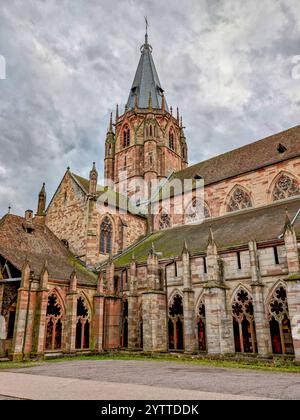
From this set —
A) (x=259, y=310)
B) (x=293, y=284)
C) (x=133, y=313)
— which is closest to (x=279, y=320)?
(x=259, y=310)

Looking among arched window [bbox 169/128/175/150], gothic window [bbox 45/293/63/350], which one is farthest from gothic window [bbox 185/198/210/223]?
arched window [bbox 169/128/175/150]

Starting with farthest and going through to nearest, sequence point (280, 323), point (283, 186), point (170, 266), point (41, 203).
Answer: point (41, 203), point (283, 186), point (170, 266), point (280, 323)

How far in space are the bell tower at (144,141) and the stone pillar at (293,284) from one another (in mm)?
24939

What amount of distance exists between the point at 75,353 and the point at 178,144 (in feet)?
106

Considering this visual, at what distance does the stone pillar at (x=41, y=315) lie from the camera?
59.8ft

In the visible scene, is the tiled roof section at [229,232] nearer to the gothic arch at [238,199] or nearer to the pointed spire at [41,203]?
the gothic arch at [238,199]

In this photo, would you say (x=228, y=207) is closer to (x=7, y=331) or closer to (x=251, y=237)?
(x=251, y=237)

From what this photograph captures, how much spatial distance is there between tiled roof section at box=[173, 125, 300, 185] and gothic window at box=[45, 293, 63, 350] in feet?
53.5

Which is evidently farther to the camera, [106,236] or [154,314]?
[106,236]

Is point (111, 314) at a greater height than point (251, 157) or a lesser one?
lesser

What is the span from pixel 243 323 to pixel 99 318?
30.2ft

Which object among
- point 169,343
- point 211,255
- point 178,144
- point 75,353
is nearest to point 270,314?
point 211,255

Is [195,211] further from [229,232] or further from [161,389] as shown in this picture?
[161,389]

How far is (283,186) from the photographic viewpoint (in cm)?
2528
